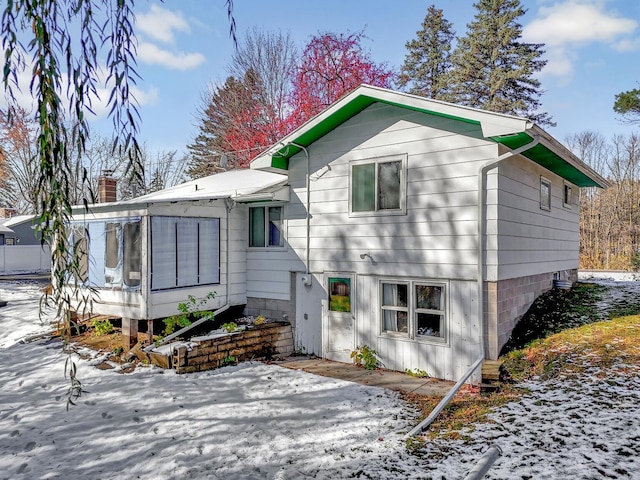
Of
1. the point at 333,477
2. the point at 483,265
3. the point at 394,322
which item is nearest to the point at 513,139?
the point at 483,265

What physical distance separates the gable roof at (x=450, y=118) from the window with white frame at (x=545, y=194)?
0.33 metres

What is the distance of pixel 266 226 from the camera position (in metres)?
9.77

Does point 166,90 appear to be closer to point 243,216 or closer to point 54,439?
point 54,439

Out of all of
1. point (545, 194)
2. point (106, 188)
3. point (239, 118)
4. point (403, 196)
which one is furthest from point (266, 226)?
point (239, 118)

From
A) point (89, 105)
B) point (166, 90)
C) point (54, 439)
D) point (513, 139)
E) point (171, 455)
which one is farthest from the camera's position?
point (513, 139)

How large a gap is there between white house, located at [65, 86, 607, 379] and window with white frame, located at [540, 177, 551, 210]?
7 cm

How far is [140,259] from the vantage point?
8.56 m

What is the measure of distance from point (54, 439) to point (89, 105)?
4436mm

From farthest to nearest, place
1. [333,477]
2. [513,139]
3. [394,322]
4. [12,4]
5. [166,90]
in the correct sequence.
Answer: [394,322], [513,139], [333,477], [166,90], [12,4]

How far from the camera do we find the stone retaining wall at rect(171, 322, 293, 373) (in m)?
7.44

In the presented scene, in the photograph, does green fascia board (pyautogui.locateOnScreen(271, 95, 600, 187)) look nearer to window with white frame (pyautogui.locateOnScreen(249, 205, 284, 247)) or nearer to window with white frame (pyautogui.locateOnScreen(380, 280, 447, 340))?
window with white frame (pyautogui.locateOnScreen(249, 205, 284, 247))

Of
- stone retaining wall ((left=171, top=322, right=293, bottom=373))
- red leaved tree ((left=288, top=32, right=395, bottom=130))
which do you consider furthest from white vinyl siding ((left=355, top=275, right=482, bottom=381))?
red leaved tree ((left=288, top=32, right=395, bottom=130))

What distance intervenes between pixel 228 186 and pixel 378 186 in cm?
444

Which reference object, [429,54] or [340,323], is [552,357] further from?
[429,54]
